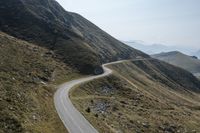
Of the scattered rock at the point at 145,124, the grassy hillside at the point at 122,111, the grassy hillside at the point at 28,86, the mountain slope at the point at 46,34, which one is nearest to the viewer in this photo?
the grassy hillside at the point at 28,86

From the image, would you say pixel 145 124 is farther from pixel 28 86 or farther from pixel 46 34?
pixel 46 34

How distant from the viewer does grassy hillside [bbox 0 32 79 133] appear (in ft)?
186

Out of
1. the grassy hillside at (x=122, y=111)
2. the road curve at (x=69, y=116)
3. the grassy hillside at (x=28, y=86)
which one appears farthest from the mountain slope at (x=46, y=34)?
the road curve at (x=69, y=116)

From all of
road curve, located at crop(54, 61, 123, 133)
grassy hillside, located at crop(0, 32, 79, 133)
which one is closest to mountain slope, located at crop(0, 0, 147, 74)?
grassy hillside, located at crop(0, 32, 79, 133)

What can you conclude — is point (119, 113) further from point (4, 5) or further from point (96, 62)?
point (4, 5)

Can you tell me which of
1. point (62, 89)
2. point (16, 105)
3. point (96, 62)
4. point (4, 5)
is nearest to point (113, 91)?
point (62, 89)

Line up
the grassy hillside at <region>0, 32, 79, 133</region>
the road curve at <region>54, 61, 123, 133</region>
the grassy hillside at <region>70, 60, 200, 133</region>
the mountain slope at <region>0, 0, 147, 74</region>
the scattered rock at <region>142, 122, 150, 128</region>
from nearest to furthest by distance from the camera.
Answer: the grassy hillside at <region>0, 32, 79, 133</region> → the road curve at <region>54, 61, 123, 133</region> → the grassy hillside at <region>70, 60, 200, 133</region> → the scattered rock at <region>142, 122, 150, 128</region> → the mountain slope at <region>0, 0, 147, 74</region>

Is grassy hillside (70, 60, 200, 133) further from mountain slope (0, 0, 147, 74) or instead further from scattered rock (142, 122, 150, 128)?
mountain slope (0, 0, 147, 74)

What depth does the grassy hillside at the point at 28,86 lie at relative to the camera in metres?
56.8

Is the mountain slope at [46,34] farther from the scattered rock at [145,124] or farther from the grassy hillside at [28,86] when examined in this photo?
the scattered rock at [145,124]

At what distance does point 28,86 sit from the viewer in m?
83.6

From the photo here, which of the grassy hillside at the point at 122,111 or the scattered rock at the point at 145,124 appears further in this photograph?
the scattered rock at the point at 145,124

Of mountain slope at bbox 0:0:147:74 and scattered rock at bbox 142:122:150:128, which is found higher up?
mountain slope at bbox 0:0:147:74

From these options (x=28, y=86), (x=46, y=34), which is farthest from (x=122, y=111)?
(x=46, y=34)
